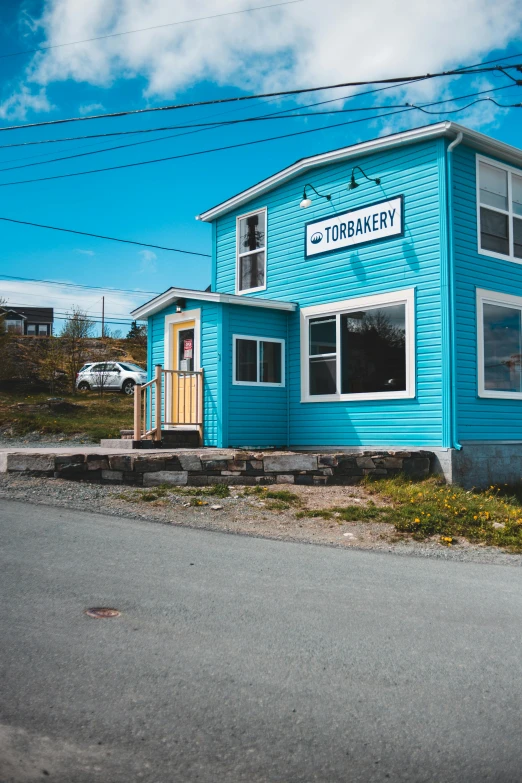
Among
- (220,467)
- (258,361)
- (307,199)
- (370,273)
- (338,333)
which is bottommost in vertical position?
(220,467)

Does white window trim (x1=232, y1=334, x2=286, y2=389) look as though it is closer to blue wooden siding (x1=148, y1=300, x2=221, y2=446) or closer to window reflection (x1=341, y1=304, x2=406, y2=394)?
blue wooden siding (x1=148, y1=300, x2=221, y2=446)

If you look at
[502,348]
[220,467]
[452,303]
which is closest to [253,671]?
[220,467]

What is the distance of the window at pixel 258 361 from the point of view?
15000 millimetres

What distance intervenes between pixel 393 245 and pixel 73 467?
7347 millimetres

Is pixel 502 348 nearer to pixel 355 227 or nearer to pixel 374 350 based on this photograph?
pixel 374 350

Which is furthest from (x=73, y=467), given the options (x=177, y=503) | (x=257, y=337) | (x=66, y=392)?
(x=66, y=392)

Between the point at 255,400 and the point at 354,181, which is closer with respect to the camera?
the point at 354,181

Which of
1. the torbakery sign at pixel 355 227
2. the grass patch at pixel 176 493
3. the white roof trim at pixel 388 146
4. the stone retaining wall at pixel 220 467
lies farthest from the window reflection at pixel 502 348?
the grass patch at pixel 176 493

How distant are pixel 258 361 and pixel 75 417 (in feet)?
32.5

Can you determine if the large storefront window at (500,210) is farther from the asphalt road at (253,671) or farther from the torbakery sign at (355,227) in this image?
the asphalt road at (253,671)

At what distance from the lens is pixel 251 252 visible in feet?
56.1

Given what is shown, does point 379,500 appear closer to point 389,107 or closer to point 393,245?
point 393,245

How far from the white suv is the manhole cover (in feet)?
93.6

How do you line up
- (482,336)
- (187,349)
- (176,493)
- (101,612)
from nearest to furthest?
(101,612), (176,493), (482,336), (187,349)
